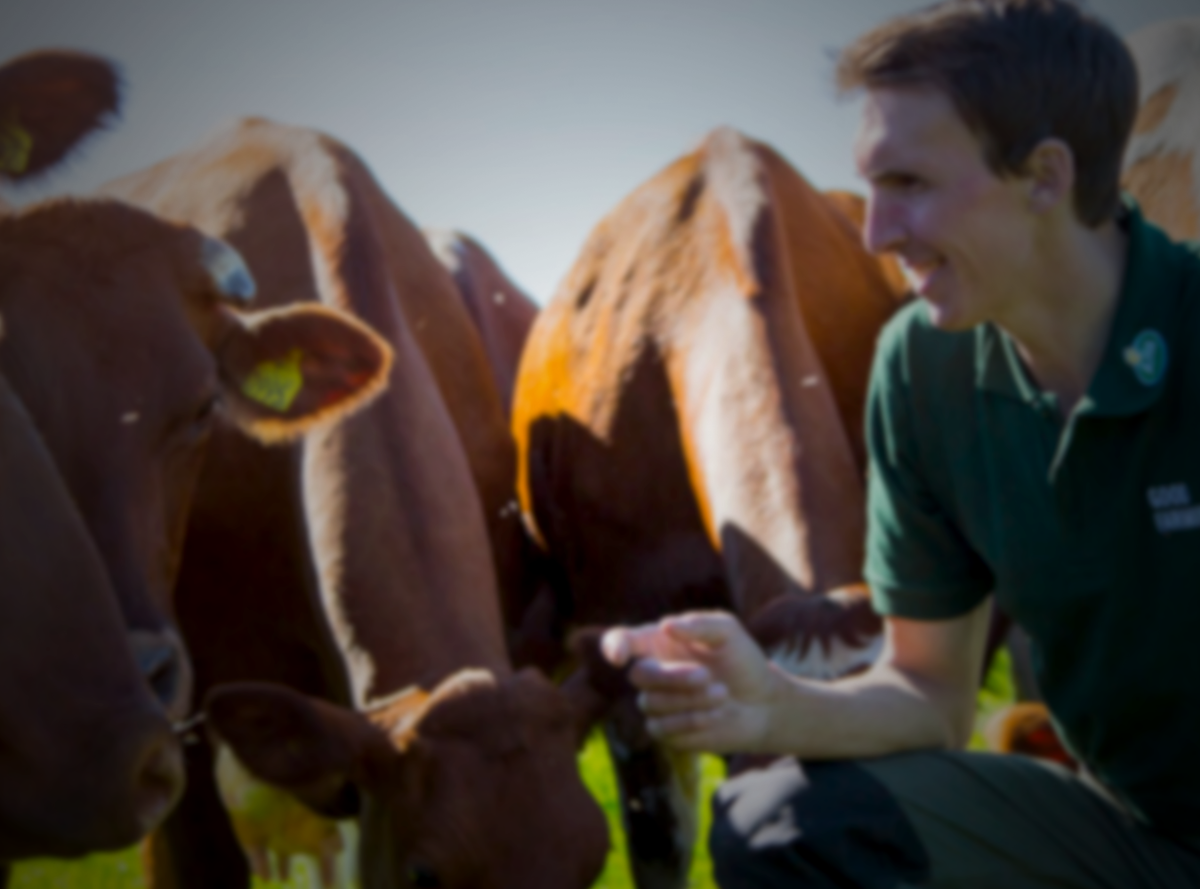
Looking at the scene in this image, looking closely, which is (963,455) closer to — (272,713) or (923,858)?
(923,858)

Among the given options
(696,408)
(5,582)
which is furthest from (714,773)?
(5,582)

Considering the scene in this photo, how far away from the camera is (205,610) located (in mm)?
3941

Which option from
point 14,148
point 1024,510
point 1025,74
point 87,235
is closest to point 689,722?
point 1024,510

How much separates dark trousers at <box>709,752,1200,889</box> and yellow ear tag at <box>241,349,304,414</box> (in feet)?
5.92

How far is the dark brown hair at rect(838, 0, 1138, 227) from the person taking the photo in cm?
226

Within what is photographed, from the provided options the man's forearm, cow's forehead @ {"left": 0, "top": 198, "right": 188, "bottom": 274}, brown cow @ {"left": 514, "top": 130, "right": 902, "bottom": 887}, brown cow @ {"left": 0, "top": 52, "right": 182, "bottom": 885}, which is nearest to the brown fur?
brown cow @ {"left": 514, "top": 130, "right": 902, "bottom": 887}

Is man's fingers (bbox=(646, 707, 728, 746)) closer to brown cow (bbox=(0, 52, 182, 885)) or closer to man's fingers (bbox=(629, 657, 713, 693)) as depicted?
man's fingers (bbox=(629, 657, 713, 693))

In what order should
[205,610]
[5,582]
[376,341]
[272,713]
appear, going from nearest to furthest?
1. [5,582]
2. [272,713]
3. [376,341]
4. [205,610]

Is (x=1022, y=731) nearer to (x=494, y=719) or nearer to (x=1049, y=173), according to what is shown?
(x=494, y=719)

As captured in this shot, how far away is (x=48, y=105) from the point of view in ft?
12.2

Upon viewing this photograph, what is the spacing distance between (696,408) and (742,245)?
66 cm

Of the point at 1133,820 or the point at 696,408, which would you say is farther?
the point at 696,408

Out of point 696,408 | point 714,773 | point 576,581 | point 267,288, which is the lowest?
point 714,773

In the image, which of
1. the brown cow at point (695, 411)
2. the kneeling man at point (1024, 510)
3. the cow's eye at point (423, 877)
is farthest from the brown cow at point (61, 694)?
the brown cow at point (695, 411)
